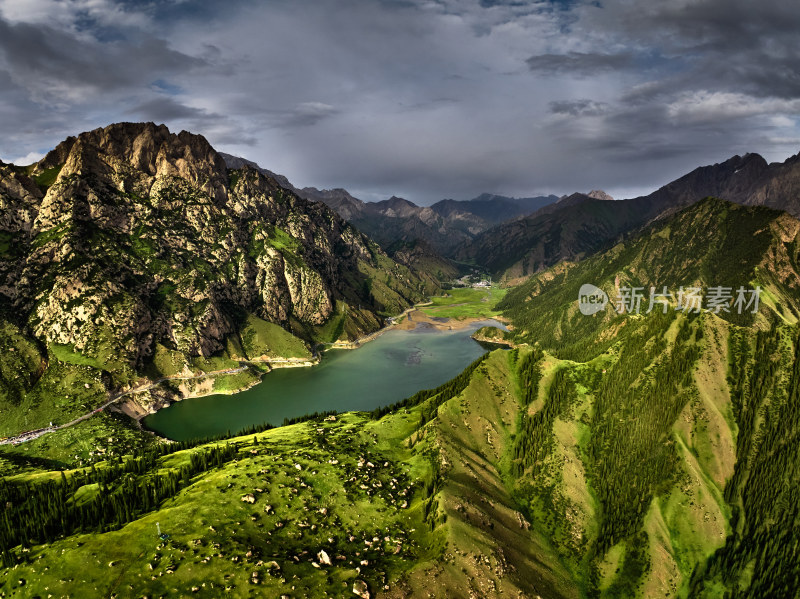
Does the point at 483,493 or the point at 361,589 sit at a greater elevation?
the point at 361,589

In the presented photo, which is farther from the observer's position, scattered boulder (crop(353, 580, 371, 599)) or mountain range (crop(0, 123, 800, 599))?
mountain range (crop(0, 123, 800, 599))

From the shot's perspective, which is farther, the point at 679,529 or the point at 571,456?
the point at 571,456

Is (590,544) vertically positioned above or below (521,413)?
below

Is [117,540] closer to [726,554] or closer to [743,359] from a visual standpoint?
[726,554]

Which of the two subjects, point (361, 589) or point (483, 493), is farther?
point (483, 493)

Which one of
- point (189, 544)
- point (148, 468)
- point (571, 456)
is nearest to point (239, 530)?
point (189, 544)

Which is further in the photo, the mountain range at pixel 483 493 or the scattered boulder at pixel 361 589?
the mountain range at pixel 483 493

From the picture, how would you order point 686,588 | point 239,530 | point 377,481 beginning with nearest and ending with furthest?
point 239,530 < point 686,588 < point 377,481

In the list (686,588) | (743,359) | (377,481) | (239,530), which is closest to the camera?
(239,530)

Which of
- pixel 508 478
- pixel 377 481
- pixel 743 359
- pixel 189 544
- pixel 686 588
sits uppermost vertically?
pixel 743 359
